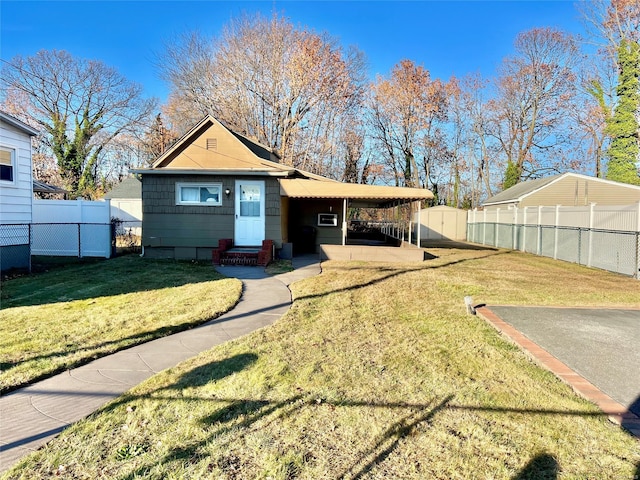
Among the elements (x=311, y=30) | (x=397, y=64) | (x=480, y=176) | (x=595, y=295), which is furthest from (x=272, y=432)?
(x=480, y=176)

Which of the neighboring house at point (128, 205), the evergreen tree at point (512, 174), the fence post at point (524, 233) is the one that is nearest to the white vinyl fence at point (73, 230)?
the neighboring house at point (128, 205)

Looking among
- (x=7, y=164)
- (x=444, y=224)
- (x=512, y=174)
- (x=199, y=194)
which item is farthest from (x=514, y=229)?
(x=7, y=164)

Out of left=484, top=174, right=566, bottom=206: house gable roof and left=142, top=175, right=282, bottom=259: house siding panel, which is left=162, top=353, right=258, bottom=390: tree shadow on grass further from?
left=484, top=174, right=566, bottom=206: house gable roof

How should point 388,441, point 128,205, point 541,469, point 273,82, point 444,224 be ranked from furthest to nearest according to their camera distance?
point 444,224
point 128,205
point 273,82
point 388,441
point 541,469

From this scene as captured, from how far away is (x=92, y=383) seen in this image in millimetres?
3246

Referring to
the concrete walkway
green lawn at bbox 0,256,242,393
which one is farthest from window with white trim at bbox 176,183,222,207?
the concrete walkway

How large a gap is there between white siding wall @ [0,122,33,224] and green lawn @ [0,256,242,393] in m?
2.21

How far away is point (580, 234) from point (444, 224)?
1339 cm

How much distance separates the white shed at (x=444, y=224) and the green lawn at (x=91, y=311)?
19822mm

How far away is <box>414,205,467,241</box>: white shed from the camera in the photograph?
84.1 feet

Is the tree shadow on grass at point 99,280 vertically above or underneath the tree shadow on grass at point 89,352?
above

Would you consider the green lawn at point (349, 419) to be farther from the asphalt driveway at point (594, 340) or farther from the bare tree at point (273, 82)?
the bare tree at point (273, 82)

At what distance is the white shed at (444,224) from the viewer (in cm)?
2564

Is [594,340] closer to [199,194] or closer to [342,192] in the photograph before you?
[342,192]
